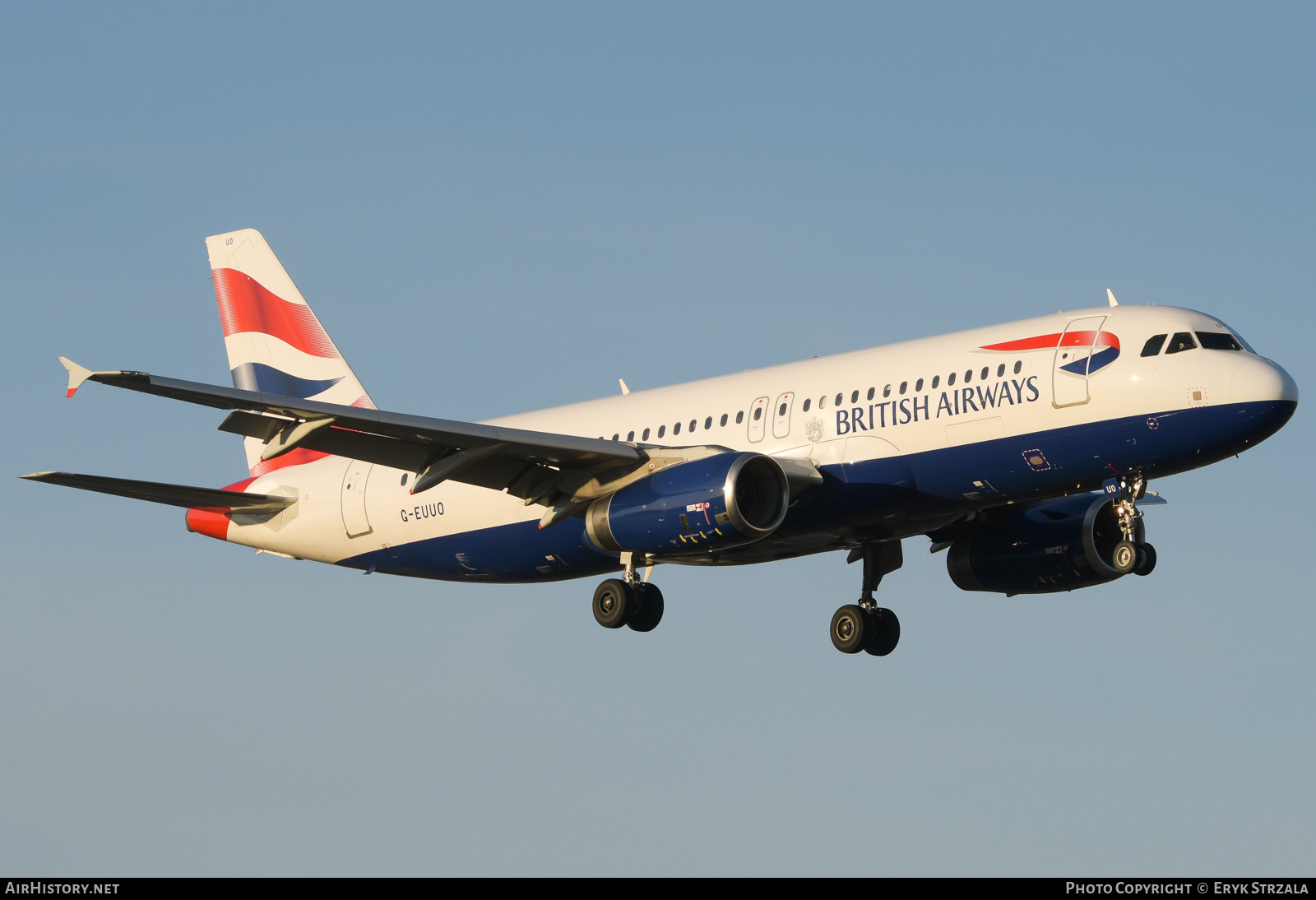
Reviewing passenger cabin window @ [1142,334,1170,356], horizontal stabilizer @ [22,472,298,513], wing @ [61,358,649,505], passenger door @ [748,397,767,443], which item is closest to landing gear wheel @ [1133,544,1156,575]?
passenger cabin window @ [1142,334,1170,356]

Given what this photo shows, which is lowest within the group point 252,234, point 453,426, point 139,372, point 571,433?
point 139,372

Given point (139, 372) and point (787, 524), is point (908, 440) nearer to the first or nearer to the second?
point (787, 524)

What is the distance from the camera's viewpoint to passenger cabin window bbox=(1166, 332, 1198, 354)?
1316 inches

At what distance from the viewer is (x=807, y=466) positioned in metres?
35.8

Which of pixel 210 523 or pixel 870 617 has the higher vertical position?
pixel 210 523

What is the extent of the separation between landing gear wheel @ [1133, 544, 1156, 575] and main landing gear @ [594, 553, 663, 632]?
33.7 feet

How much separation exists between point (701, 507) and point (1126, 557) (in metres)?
8.52

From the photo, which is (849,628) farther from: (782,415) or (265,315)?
(265,315)

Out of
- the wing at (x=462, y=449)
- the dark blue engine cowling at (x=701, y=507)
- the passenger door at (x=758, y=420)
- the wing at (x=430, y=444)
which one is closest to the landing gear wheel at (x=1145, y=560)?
the wing at (x=462, y=449)

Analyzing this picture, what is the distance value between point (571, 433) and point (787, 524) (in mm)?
6677

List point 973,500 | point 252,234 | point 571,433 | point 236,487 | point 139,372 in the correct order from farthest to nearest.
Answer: point 252,234
point 236,487
point 571,433
point 973,500
point 139,372

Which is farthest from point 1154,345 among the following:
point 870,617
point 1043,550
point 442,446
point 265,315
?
point 265,315

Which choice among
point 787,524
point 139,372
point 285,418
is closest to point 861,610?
point 787,524

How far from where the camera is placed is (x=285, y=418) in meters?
33.0
